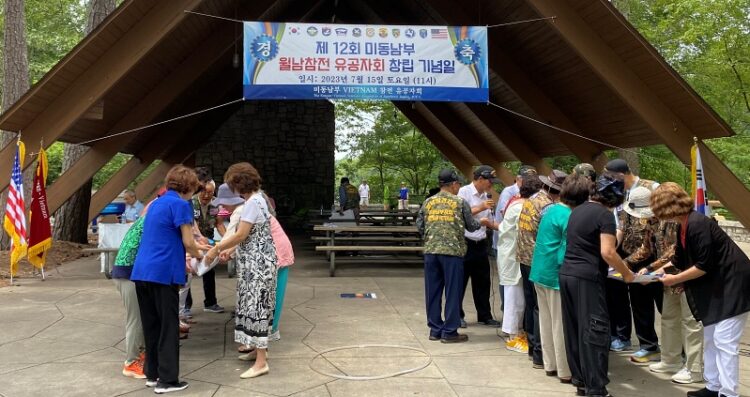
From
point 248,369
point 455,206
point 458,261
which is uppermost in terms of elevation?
point 455,206

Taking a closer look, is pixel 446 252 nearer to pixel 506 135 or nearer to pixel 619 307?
pixel 619 307

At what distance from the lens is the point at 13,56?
10961 millimetres

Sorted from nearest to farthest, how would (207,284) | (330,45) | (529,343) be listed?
(529,343)
(207,284)
(330,45)

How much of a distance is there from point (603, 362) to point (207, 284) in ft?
13.3

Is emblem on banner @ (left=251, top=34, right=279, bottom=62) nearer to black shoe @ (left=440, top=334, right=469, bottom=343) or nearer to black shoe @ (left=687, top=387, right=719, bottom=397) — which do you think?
black shoe @ (left=440, top=334, right=469, bottom=343)

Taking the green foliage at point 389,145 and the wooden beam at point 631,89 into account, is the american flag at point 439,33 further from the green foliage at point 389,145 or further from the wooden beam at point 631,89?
the green foliage at point 389,145

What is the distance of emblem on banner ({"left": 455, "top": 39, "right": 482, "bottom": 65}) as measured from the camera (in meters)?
7.39

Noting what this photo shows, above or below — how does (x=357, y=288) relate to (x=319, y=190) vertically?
below

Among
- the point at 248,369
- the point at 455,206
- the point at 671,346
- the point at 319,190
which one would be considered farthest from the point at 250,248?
the point at 319,190

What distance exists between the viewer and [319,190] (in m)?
18.2

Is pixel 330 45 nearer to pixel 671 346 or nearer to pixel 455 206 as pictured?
pixel 455 206

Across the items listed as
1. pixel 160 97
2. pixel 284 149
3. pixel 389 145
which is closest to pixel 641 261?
pixel 160 97

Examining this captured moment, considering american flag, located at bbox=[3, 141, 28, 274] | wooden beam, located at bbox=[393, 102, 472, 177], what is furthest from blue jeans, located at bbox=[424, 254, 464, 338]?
wooden beam, located at bbox=[393, 102, 472, 177]

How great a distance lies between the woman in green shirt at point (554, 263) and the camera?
359 centimetres
